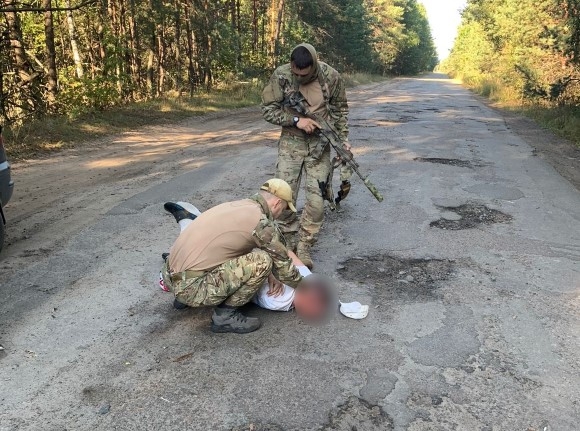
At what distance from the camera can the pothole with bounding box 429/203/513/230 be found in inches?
206

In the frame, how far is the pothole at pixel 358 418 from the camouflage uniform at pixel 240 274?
0.95 meters

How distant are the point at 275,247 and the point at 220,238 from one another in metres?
0.35

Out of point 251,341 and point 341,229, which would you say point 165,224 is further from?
point 251,341

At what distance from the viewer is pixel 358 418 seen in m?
2.36

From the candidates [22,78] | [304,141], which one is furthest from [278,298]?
[22,78]

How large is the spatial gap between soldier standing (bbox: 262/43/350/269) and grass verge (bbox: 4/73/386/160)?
6195mm

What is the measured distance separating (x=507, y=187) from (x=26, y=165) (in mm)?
7527

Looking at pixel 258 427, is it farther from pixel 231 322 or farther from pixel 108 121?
pixel 108 121

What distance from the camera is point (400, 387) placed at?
259 centimetres

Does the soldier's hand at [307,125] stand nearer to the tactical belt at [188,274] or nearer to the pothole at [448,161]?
the tactical belt at [188,274]

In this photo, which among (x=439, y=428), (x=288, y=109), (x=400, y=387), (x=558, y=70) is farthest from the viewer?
(x=558, y=70)

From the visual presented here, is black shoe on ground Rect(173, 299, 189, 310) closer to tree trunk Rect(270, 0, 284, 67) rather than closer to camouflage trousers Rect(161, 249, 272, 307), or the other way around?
camouflage trousers Rect(161, 249, 272, 307)

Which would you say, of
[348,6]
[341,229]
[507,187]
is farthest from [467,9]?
[341,229]

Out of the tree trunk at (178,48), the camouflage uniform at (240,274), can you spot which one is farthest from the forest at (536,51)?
the tree trunk at (178,48)
